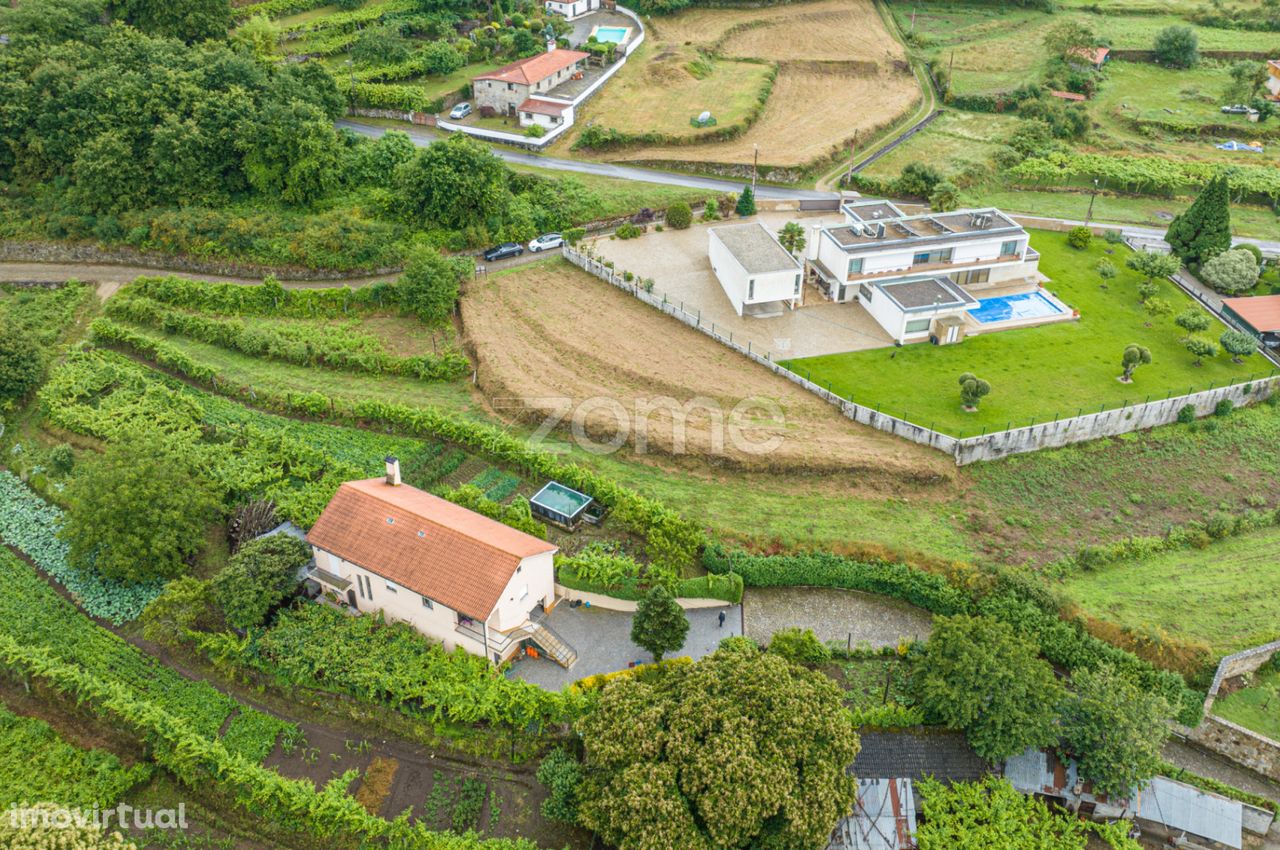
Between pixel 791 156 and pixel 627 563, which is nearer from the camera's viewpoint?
pixel 627 563

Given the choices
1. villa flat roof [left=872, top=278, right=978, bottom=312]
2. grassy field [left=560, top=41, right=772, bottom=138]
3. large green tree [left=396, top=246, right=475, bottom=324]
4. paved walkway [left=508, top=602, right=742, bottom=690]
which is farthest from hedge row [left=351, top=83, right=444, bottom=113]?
paved walkway [left=508, top=602, right=742, bottom=690]

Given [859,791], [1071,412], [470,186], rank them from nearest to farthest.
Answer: [859,791]
[1071,412]
[470,186]

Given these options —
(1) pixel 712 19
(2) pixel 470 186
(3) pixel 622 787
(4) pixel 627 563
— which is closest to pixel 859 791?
(3) pixel 622 787

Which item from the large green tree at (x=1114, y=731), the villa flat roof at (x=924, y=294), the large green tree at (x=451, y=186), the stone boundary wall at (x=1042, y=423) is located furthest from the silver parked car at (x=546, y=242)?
the large green tree at (x=1114, y=731)

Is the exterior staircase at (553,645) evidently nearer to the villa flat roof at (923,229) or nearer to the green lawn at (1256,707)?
the green lawn at (1256,707)

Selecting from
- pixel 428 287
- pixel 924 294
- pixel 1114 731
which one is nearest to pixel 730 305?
pixel 924 294

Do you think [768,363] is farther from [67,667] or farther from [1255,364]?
[67,667]

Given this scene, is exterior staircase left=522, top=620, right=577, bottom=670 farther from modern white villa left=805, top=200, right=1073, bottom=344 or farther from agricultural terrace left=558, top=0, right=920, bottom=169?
agricultural terrace left=558, top=0, right=920, bottom=169
